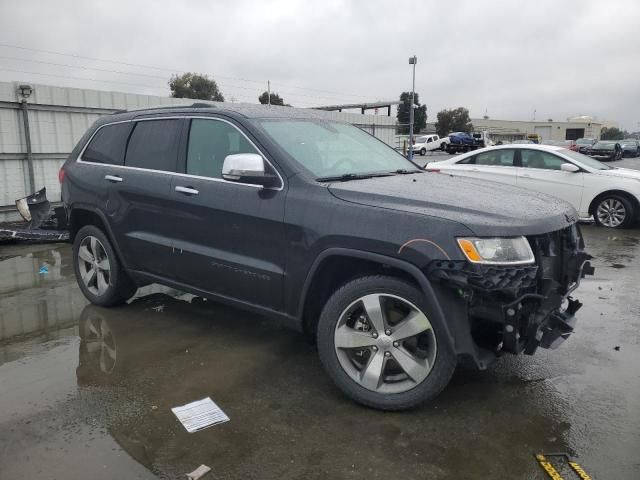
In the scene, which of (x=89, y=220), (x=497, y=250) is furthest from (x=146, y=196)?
(x=497, y=250)

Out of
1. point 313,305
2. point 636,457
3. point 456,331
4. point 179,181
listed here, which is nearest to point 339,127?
point 179,181

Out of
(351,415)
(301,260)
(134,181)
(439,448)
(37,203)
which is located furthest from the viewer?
(37,203)

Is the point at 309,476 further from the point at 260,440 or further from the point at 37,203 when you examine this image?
the point at 37,203

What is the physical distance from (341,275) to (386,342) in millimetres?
550

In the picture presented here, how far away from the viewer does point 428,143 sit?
138ft

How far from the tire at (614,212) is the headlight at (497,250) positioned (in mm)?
7431

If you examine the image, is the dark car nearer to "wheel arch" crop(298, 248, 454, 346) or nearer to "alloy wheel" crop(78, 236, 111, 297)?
"wheel arch" crop(298, 248, 454, 346)

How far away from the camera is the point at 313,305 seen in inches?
137

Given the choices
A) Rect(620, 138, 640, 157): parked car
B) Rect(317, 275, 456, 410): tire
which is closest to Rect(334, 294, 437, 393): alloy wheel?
Rect(317, 275, 456, 410): tire

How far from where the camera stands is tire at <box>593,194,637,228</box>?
9.06 m

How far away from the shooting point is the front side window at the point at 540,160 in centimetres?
946

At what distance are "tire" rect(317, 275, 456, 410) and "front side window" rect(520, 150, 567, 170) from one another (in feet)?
24.9

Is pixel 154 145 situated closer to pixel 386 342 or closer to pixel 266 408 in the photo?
pixel 266 408

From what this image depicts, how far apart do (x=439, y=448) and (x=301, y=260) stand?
1.35 metres
